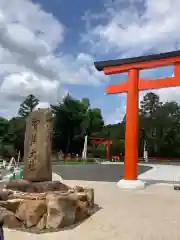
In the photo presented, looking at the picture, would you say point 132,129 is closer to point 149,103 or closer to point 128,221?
point 128,221

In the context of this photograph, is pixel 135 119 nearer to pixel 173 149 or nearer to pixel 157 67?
pixel 157 67

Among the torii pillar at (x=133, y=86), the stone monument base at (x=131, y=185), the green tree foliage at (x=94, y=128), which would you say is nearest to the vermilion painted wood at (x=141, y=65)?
the torii pillar at (x=133, y=86)

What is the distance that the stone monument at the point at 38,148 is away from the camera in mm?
6969

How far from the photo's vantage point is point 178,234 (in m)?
5.21

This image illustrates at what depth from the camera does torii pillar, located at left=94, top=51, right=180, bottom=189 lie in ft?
36.9

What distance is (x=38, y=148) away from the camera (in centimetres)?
706

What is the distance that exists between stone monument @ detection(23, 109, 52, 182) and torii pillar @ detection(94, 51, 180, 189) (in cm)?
484

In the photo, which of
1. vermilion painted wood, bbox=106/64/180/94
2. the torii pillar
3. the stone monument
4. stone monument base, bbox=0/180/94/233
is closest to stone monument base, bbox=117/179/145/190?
the torii pillar

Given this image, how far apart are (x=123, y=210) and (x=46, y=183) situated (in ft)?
6.44

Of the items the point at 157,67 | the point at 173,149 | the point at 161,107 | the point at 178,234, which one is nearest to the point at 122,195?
the point at 178,234

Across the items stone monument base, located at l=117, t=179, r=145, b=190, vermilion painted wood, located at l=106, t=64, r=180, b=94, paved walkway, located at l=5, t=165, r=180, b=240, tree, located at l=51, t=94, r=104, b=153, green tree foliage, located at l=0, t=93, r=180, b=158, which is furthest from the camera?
tree, located at l=51, t=94, r=104, b=153

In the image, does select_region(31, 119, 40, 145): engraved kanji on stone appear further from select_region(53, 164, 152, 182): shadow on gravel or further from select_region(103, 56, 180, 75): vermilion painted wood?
select_region(53, 164, 152, 182): shadow on gravel

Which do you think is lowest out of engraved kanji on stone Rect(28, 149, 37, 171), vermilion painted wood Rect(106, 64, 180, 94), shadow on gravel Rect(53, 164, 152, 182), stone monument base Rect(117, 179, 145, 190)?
shadow on gravel Rect(53, 164, 152, 182)

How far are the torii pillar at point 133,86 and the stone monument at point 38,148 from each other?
15.9 feet
